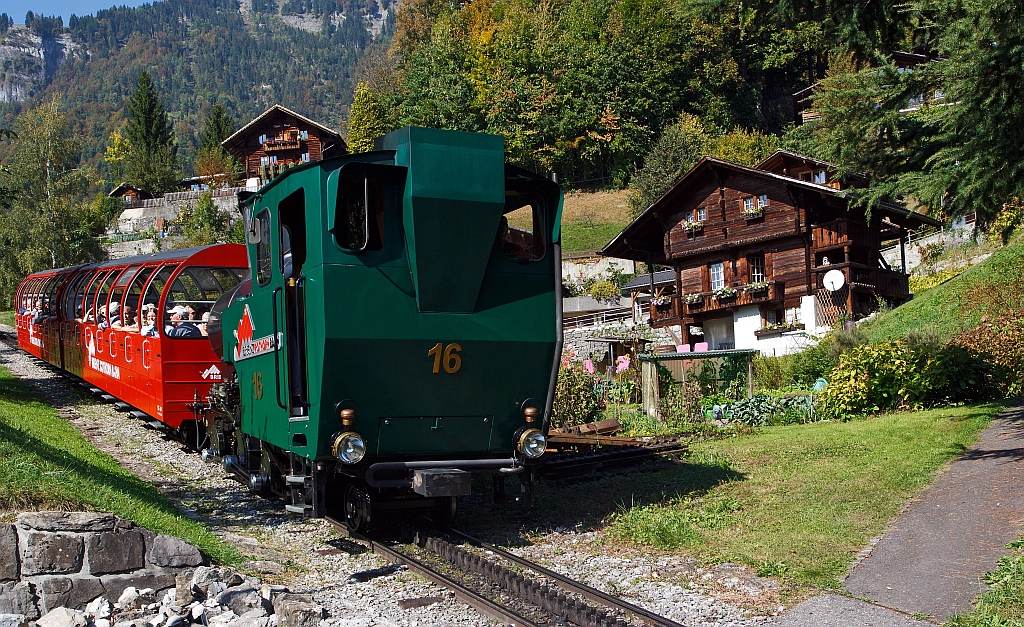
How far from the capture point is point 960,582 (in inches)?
265

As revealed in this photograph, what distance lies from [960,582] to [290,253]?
639 centimetres

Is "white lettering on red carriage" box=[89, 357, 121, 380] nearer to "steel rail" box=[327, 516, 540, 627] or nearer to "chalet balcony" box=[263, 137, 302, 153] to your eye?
"steel rail" box=[327, 516, 540, 627]

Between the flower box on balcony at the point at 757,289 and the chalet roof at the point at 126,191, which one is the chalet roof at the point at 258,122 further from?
the flower box on balcony at the point at 757,289

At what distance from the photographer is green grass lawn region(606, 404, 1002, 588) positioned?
26.3 feet

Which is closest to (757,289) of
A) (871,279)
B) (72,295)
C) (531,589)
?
(871,279)

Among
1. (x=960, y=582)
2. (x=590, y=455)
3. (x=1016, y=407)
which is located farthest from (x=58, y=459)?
(x=1016, y=407)

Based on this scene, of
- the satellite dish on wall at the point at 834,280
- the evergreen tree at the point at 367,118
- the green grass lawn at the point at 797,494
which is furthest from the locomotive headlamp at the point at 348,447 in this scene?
the evergreen tree at the point at 367,118

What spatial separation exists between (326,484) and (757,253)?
99.4 ft

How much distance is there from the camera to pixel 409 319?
327 inches

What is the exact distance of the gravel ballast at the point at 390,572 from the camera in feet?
21.9

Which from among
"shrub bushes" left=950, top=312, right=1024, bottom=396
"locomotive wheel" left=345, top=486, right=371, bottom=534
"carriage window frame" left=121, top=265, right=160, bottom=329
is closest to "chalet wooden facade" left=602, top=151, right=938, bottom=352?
"shrub bushes" left=950, top=312, right=1024, bottom=396

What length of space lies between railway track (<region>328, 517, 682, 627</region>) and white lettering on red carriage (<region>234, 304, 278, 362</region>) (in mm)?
2119

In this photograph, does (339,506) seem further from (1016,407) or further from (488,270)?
(1016,407)

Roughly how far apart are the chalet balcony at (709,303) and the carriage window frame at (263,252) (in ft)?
92.5
